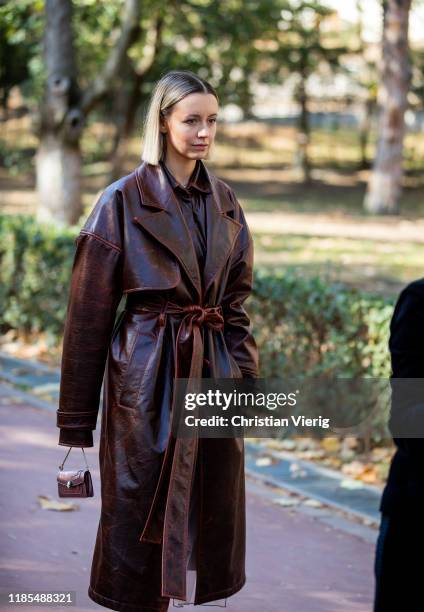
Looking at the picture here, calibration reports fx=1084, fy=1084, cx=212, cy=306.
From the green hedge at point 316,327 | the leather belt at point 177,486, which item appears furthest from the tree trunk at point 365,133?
the leather belt at point 177,486

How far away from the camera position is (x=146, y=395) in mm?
3566

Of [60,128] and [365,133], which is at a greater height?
[365,133]

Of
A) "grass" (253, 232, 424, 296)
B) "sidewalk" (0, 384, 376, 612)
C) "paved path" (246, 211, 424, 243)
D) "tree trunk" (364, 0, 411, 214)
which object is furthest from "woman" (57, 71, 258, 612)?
"tree trunk" (364, 0, 411, 214)

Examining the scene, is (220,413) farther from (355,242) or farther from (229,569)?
(355,242)

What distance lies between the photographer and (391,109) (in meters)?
23.8

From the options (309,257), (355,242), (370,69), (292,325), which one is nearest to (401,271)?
(309,257)

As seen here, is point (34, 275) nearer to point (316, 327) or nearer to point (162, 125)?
point (316, 327)

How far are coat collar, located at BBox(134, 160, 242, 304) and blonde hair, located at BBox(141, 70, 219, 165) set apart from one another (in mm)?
58

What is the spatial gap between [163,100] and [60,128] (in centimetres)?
1142

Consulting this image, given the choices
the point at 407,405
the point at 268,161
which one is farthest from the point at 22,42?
the point at 268,161

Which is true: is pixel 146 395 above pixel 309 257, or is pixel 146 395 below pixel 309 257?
below

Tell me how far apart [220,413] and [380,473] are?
3.41 m

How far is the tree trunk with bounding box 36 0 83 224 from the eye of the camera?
567 inches

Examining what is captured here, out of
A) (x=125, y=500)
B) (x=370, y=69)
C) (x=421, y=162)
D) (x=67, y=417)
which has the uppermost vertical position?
(x=370, y=69)
